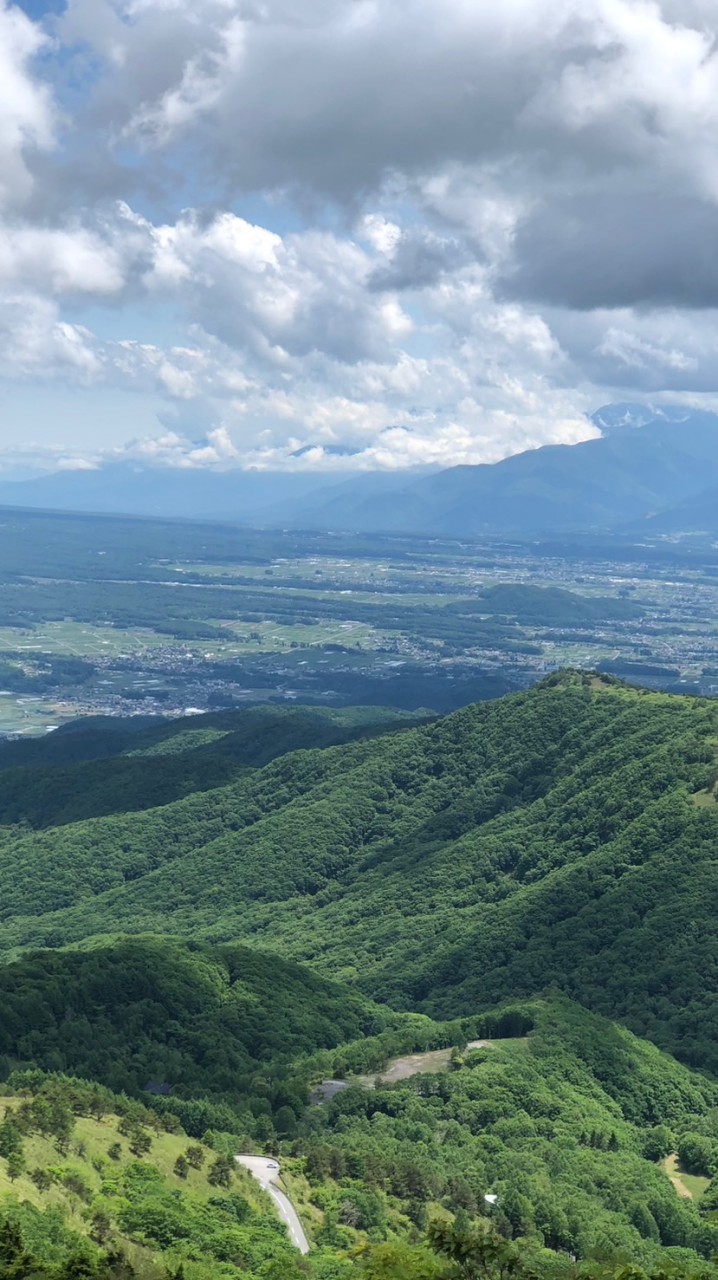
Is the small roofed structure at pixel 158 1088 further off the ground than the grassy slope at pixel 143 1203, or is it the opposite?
the grassy slope at pixel 143 1203

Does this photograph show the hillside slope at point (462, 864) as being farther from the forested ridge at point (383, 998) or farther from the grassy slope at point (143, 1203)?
the grassy slope at point (143, 1203)

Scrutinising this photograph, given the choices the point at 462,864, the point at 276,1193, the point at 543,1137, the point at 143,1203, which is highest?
the point at 143,1203

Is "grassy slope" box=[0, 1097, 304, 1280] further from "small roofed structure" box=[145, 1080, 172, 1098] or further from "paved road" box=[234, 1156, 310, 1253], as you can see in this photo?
"small roofed structure" box=[145, 1080, 172, 1098]

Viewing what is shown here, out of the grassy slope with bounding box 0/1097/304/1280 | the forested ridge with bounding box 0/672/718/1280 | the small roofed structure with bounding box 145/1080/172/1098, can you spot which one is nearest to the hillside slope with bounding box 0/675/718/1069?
the forested ridge with bounding box 0/672/718/1280

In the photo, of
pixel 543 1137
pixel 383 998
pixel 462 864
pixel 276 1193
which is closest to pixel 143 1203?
pixel 276 1193

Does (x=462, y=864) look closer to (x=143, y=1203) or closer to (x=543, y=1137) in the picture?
(x=543, y=1137)

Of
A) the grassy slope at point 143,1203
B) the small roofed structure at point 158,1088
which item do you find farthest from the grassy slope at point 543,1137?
the small roofed structure at point 158,1088

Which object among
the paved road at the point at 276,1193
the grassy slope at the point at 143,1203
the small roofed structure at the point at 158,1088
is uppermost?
the grassy slope at the point at 143,1203
